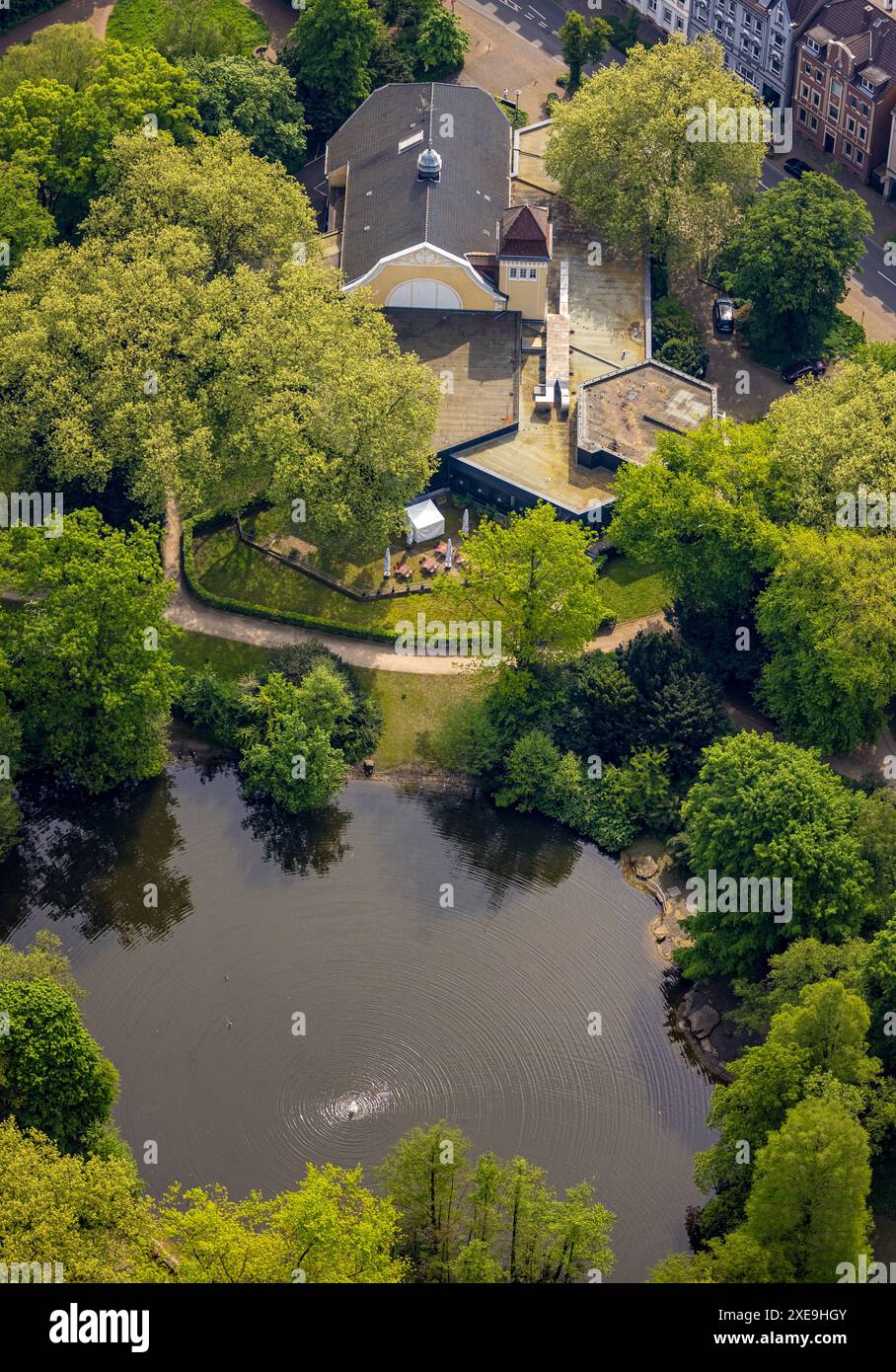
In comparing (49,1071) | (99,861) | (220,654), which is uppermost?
(220,654)

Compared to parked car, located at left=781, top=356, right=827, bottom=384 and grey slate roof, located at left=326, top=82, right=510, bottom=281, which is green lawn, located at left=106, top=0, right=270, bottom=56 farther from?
parked car, located at left=781, top=356, right=827, bottom=384

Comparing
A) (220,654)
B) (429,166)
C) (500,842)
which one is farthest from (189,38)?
(500,842)

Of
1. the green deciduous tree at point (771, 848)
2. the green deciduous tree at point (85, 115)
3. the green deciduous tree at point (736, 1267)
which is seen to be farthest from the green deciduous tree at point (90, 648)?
the green deciduous tree at point (736, 1267)

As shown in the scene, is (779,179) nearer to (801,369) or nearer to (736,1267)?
(801,369)

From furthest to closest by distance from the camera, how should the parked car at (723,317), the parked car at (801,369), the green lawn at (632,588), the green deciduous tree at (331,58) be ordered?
the green deciduous tree at (331,58)
the parked car at (723,317)
the parked car at (801,369)
the green lawn at (632,588)

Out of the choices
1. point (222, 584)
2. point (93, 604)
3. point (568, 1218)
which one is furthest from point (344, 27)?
point (568, 1218)

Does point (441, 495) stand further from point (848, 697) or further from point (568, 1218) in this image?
point (568, 1218)

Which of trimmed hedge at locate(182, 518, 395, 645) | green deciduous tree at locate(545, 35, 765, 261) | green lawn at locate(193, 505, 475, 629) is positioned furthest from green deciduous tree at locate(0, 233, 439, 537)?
green deciduous tree at locate(545, 35, 765, 261)

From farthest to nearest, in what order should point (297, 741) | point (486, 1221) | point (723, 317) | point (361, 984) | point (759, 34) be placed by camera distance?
point (759, 34) → point (723, 317) → point (297, 741) → point (361, 984) → point (486, 1221)

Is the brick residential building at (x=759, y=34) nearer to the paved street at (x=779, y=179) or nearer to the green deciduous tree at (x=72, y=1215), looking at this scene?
the paved street at (x=779, y=179)
